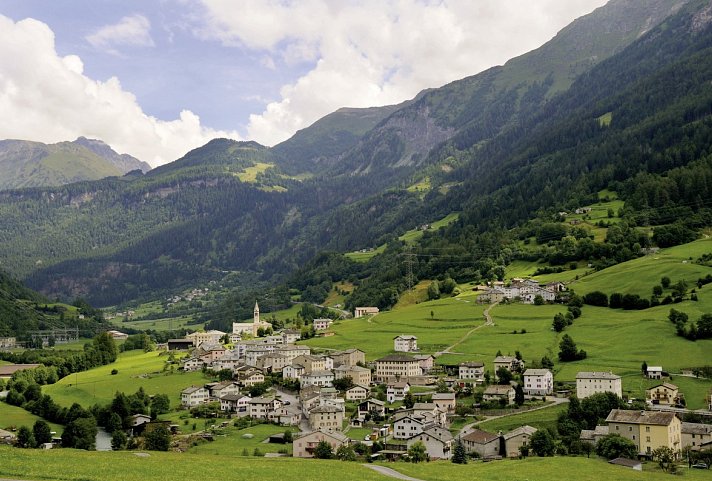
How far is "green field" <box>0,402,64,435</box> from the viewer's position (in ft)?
301

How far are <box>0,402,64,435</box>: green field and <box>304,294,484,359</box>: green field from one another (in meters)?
50.6

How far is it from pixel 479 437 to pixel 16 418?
62557 mm

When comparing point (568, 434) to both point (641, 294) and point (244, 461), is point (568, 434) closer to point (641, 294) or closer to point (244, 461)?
point (244, 461)

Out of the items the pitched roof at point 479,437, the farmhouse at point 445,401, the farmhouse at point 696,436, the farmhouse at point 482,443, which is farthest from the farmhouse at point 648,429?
the farmhouse at point 445,401

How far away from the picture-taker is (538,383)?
3659 inches

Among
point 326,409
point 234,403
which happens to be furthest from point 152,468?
point 234,403

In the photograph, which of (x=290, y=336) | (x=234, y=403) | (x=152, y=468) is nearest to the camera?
(x=152, y=468)

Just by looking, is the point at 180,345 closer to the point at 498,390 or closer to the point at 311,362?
the point at 311,362

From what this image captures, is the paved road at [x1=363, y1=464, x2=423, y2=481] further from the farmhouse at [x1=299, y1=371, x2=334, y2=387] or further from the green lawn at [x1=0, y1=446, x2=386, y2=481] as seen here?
the farmhouse at [x1=299, y1=371, x2=334, y2=387]

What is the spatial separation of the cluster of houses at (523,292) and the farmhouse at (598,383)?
5117cm

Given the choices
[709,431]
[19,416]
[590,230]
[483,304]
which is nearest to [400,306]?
[483,304]

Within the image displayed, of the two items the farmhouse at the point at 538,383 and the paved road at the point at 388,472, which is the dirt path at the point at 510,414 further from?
the paved road at the point at 388,472

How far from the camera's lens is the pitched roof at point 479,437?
71.7 m

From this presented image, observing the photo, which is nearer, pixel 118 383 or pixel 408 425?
pixel 408 425
